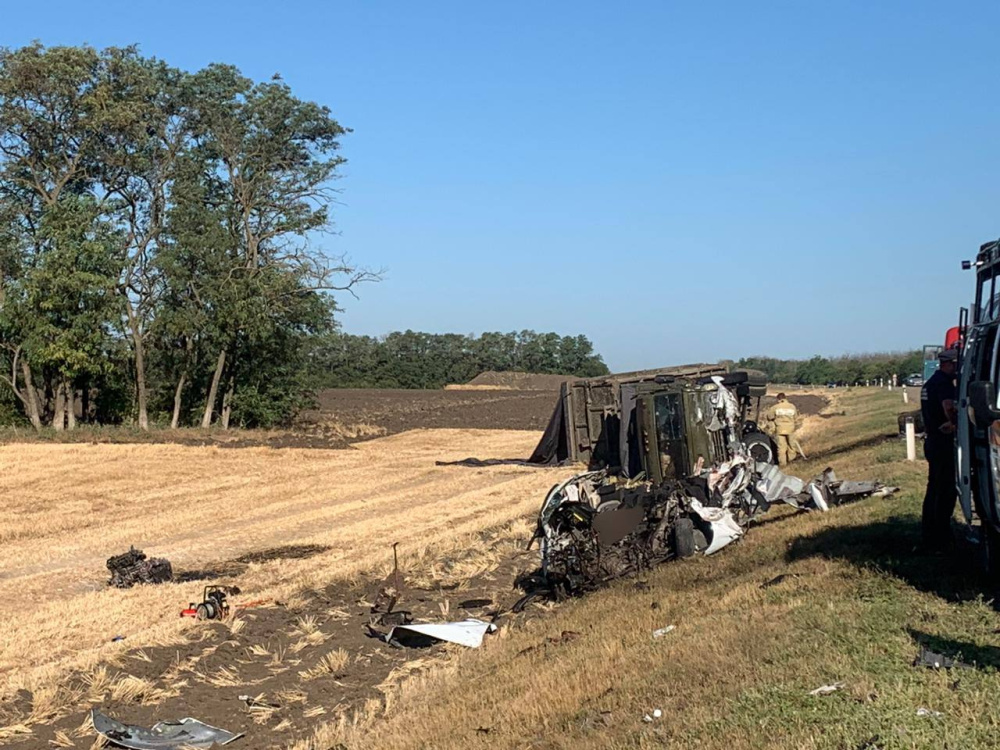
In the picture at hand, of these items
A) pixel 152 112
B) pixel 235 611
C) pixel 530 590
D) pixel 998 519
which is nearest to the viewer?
pixel 998 519

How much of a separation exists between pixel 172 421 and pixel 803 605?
37.2 m

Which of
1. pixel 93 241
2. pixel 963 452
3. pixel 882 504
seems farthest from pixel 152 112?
pixel 963 452

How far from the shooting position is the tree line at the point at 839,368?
100 m

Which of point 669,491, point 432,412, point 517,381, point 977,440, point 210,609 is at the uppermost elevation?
point 517,381

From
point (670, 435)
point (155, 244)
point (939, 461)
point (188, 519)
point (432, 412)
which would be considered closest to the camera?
Answer: point (939, 461)

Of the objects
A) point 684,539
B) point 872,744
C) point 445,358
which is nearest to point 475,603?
point 684,539

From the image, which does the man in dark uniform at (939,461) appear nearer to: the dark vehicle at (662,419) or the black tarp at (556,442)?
the dark vehicle at (662,419)

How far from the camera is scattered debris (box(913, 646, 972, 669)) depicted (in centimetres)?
565

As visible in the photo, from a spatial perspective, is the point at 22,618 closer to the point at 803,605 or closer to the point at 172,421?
the point at 803,605

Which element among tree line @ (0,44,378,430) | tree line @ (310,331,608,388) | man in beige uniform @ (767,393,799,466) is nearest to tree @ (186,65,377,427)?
tree line @ (0,44,378,430)

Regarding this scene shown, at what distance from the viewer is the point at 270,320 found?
38.4m

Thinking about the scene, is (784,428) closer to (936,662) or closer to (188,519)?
(188,519)

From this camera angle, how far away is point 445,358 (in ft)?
422

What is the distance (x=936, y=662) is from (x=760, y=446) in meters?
11.9
